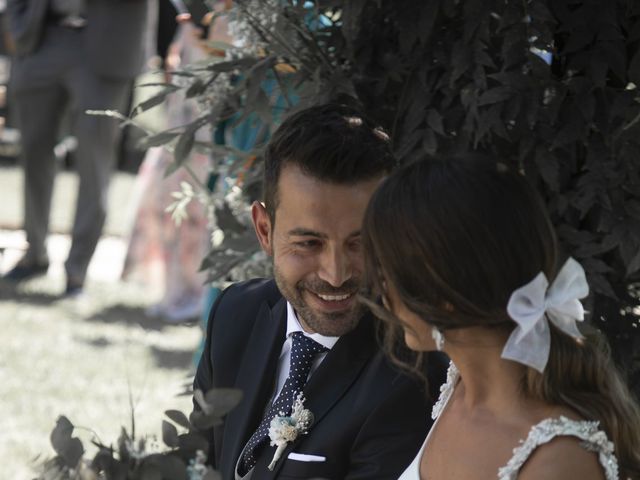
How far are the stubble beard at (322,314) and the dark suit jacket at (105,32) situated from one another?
542cm

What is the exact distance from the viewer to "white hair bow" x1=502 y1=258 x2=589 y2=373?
198 centimetres

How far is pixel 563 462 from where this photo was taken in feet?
6.45

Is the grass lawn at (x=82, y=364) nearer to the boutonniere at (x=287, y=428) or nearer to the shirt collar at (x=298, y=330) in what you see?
the shirt collar at (x=298, y=330)

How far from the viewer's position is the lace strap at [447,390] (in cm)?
237

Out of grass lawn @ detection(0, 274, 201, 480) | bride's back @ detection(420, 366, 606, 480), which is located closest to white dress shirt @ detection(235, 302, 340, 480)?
bride's back @ detection(420, 366, 606, 480)

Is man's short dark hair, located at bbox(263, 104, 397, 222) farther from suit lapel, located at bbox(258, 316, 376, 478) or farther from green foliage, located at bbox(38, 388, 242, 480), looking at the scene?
green foliage, located at bbox(38, 388, 242, 480)

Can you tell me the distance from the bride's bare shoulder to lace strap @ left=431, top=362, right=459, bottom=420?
0.38 m

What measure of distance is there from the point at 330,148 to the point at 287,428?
1.95 feet

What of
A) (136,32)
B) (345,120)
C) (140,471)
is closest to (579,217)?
(345,120)

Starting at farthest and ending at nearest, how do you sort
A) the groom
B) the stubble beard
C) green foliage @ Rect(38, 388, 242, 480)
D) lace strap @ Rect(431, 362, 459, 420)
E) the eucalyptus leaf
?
1. the stubble beard
2. the groom
3. lace strap @ Rect(431, 362, 459, 420)
4. the eucalyptus leaf
5. green foliage @ Rect(38, 388, 242, 480)

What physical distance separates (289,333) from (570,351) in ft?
2.69

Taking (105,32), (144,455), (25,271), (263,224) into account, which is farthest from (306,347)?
(25,271)

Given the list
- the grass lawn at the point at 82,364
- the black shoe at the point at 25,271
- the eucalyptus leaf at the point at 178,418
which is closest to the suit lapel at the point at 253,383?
the eucalyptus leaf at the point at 178,418

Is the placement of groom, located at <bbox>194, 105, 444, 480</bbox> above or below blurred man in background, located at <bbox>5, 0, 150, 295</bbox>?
above
